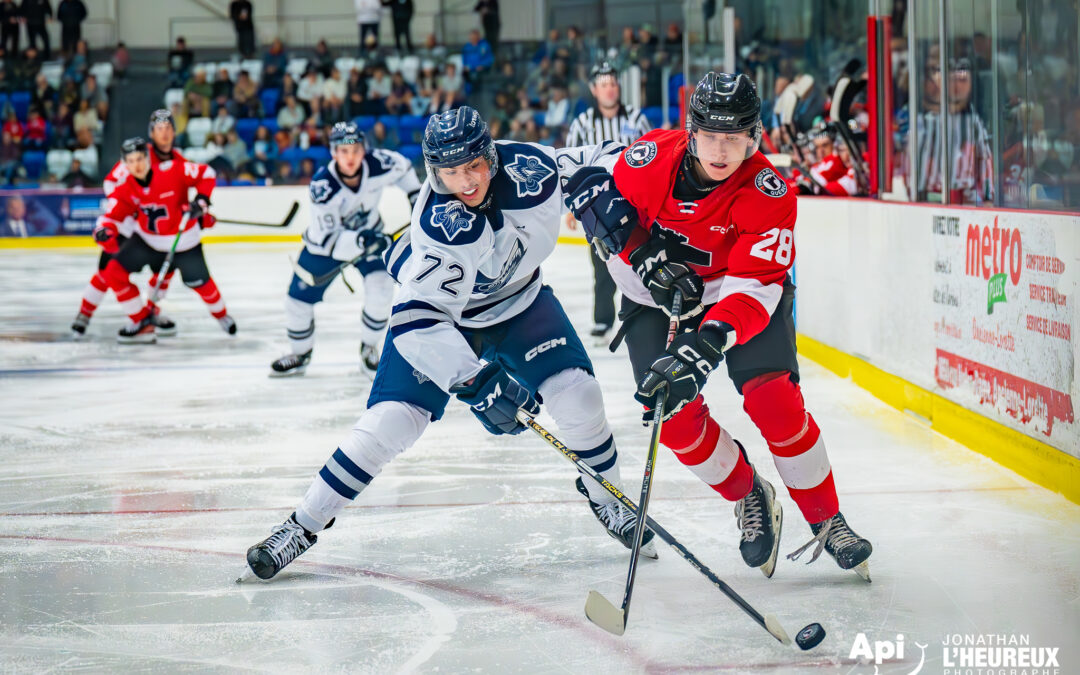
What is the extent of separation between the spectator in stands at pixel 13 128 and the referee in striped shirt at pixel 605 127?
1047cm

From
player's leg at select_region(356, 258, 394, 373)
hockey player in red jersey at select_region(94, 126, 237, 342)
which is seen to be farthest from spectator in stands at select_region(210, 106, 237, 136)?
player's leg at select_region(356, 258, 394, 373)

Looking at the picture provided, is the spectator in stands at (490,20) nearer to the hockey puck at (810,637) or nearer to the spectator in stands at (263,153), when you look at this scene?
the spectator in stands at (263,153)

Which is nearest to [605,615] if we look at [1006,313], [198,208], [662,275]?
[662,275]

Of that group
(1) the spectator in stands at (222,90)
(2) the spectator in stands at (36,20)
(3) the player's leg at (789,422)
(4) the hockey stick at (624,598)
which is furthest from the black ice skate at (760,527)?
(2) the spectator in stands at (36,20)

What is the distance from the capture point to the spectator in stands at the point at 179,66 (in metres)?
15.9

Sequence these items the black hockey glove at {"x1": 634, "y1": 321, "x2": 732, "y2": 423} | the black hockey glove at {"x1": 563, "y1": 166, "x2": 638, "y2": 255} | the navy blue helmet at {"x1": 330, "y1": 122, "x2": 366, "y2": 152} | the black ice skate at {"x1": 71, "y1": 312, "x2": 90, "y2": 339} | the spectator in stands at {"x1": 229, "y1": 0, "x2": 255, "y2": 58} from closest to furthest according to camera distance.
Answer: the black hockey glove at {"x1": 634, "y1": 321, "x2": 732, "y2": 423}
the black hockey glove at {"x1": 563, "y1": 166, "x2": 638, "y2": 255}
the navy blue helmet at {"x1": 330, "y1": 122, "x2": 366, "y2": 152}
the black ice skate at {"x1": 71, "y1": 312, "x2": 90, "y2": 339}
the spectator in stands at {"x1": 229, "y1": 0, "x2": 255, "y2": 58}

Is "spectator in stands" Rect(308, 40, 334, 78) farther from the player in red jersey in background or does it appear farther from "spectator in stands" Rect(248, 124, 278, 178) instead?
the player in red jersey in background

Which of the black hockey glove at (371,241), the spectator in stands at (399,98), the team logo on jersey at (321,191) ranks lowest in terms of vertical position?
the black hockey glove at (371,241)

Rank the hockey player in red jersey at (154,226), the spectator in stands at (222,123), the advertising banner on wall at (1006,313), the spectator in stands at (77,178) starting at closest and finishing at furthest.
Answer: the advertising banner on wall at (1006,313)
the hockey player in red jersey at (154,226)
the spectator in stands at (77,178)
the spectator in stands at (222,123)

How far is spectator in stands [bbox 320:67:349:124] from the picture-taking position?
49.7 feet

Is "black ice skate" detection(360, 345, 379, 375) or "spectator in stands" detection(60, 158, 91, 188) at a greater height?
"spectator in stands" detection(60, 158, 91, 188)

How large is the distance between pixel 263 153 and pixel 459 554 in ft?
40.1

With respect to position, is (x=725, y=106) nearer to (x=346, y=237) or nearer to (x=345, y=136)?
(x=345, y=136)

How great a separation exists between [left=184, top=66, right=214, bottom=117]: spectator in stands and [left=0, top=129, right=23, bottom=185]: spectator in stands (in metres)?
2.08
